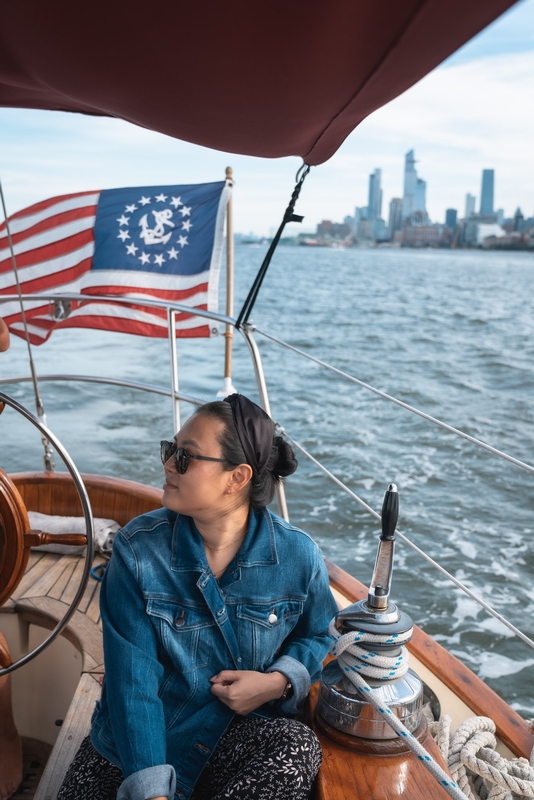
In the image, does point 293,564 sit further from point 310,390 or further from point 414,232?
point 414,232

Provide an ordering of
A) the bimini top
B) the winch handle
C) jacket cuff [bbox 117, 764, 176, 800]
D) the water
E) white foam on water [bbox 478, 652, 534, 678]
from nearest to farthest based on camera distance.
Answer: the bimini top
jacket cuff [bbox 117, 764, 176, 800]
the winch handle
white foam on water [bbox 478, 652, 534, 678]
the water

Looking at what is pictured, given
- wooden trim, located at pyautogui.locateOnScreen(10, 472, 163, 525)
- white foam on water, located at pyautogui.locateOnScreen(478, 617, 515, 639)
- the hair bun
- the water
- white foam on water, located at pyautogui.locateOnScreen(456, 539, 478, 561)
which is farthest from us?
white foam on water, located at pyautogui.locateOnScreen(456, 539, 478, 561)

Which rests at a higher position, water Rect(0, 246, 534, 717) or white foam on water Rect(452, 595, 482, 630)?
water Rect(0, 246, 534, 717)

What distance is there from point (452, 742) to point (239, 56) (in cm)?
122

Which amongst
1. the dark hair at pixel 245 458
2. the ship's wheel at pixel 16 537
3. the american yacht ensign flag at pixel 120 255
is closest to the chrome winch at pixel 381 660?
the dark hair at pixel 245 458

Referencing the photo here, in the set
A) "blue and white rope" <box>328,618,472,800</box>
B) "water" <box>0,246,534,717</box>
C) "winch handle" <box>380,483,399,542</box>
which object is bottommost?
"water" <box>0,246,534,717</box>

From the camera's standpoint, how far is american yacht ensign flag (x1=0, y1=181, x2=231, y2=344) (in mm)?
2957

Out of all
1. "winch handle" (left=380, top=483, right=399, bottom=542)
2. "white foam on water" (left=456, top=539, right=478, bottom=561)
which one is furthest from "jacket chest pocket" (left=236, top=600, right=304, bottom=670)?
"white foam on water" (left=456, top=539, right=478, bottom=561)

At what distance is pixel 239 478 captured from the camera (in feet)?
4.11

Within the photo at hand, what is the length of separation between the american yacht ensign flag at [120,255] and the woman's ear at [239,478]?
Answer: 1598 mm

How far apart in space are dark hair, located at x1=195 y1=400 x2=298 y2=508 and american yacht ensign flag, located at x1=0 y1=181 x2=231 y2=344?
4.99 feet

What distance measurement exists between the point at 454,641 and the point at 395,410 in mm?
4906

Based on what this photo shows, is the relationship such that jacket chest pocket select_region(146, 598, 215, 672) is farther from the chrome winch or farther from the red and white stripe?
the red and white stripe

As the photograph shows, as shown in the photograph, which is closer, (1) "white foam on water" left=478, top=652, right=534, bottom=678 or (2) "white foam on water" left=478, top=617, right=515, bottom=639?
(1) "white foam on water" left=478, top=652, right=534, bottom=678
